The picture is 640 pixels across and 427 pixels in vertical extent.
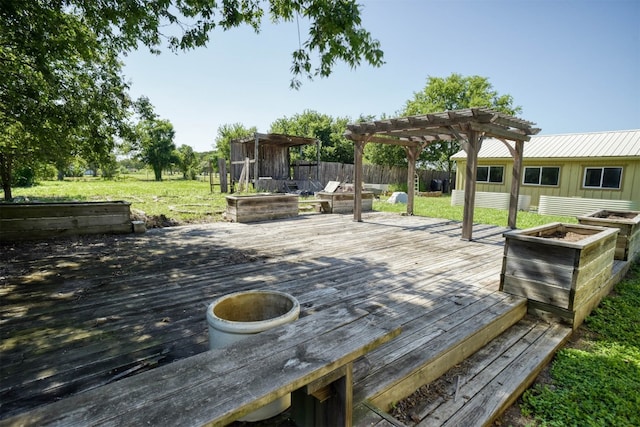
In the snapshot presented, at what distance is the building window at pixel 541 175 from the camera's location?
13383mm

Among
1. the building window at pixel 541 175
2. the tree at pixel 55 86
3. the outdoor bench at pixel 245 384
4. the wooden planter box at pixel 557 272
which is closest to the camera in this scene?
the outdoor bench at pixel 245 384

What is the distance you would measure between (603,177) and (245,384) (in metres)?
16.2

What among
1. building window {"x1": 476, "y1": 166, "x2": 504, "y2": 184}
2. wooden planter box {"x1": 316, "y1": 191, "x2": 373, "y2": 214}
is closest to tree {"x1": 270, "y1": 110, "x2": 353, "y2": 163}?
building window {"x1": 476, "y1": 166, "x2": 504, "y2": 184}

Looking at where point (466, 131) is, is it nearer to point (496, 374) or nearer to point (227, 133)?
point (496, 374)

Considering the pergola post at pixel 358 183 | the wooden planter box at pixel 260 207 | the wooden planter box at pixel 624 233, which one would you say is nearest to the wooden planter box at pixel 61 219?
the wooden planter box at pixel 260 207

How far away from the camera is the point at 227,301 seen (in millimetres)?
1990

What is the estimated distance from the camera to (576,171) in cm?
1267

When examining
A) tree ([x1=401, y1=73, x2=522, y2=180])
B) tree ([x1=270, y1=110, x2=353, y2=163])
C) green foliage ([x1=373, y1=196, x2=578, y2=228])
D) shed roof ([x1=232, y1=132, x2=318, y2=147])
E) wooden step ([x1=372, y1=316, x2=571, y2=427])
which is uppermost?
tree ([x1=401, y1=73, x2=522, y2=180])

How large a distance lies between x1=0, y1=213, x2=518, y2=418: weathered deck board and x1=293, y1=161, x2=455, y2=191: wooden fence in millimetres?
12690

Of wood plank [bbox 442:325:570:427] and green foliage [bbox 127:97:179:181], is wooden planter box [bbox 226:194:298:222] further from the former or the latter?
green foliage [bbox 127:97:179:181]

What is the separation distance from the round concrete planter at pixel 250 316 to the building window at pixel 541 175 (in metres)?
15.7

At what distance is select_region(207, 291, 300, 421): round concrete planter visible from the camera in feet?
5.44

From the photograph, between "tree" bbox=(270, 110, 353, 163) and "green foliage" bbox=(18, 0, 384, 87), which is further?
"tree" bbox=(270, 110, 353, 163)

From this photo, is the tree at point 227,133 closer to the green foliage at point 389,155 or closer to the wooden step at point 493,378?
the green foliage at point 389,155
